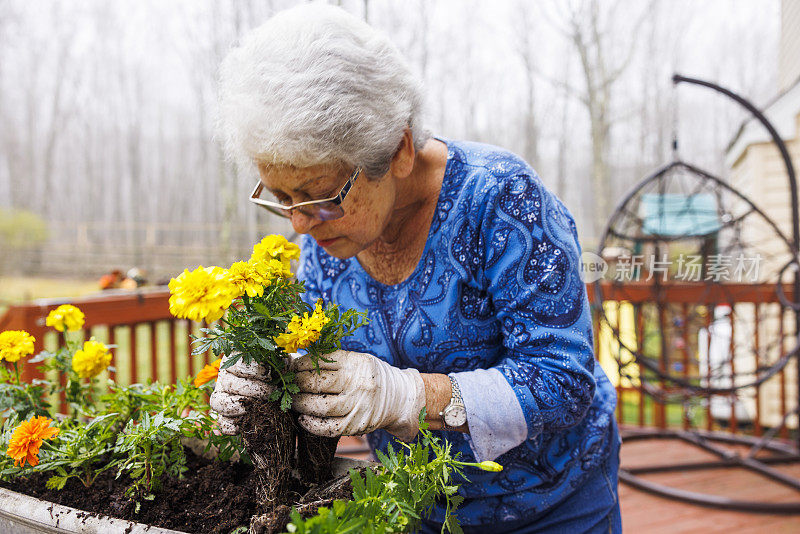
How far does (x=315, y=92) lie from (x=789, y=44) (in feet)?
21.8

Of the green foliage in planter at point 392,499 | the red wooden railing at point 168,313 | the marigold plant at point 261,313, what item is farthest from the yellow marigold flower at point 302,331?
the red wooden railing at point 168,313

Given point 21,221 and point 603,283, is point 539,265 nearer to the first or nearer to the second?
point 603,283

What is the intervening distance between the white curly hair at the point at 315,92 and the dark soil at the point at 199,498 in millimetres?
471

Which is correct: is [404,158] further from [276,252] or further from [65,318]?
[65,318]

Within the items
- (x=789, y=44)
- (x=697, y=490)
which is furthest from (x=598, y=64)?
(x=697, y=490)

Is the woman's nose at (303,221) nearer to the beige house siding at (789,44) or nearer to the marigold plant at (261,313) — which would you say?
the marigold plant at (261,313)

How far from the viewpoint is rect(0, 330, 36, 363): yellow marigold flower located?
90 centimetres

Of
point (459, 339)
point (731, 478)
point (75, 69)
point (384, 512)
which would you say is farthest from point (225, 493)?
point (75, 69)

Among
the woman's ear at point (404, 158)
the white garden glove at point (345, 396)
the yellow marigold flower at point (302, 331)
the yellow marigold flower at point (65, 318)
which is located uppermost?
the woman's ear at point (404, 158)

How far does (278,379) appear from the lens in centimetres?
80

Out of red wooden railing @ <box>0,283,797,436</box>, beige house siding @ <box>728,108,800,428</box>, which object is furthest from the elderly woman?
beige house siding @ <box>728,108,800,428</box>

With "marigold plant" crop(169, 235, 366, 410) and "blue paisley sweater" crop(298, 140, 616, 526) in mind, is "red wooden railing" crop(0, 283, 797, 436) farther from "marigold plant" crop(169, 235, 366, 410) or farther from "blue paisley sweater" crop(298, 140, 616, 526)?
"marigold plant" crop(169, 235, 366, 410)

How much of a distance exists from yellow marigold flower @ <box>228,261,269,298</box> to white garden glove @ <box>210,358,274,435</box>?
113 mm

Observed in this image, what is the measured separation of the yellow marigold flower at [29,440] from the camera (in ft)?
2.58
